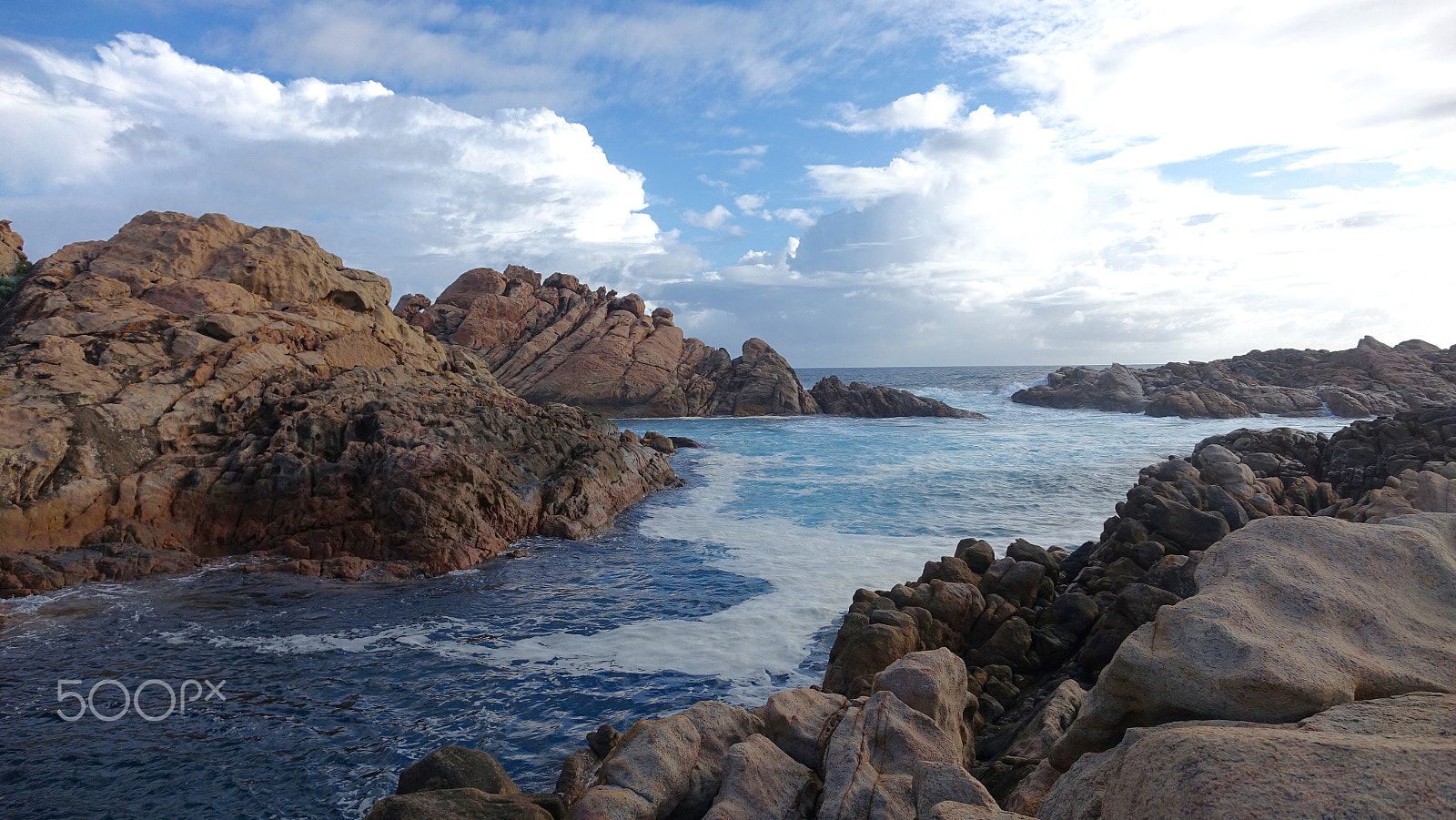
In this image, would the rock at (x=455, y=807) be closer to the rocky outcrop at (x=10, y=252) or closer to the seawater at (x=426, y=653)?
the seawater at (x=426, y=653)

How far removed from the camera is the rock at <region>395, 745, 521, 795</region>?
489 centimetres

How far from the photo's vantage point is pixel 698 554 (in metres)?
13.9

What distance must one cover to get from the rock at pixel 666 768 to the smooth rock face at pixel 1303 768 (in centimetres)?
258

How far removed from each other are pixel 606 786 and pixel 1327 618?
450cm

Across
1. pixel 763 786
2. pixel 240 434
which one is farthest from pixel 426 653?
pixel 240 434

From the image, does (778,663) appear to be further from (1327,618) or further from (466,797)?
(1327,618)

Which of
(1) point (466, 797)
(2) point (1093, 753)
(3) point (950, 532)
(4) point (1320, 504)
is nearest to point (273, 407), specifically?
(1) point (466, 797)

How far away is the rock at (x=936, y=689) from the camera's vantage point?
18.5ft

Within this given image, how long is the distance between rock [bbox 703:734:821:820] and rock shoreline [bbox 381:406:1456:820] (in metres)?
0.01

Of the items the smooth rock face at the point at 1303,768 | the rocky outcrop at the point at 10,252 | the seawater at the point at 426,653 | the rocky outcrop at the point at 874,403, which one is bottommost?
the seawater at the point at 426,653

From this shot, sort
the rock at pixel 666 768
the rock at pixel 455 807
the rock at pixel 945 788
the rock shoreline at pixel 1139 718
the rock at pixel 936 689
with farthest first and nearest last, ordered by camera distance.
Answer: the rock at pixel 936 689 < the rock at pixel 666 768 < the rock at pixel 455 807 < the rock at pixel 945 788 < the rock shoreline at pixel 1139 718

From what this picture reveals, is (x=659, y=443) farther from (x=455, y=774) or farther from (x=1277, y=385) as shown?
(x=1277, y=385)

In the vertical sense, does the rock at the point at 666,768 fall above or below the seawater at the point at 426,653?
above

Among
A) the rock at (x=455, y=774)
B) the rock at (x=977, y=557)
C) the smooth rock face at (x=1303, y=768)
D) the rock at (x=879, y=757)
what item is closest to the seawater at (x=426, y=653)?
the rock at (x=455, y=774)
